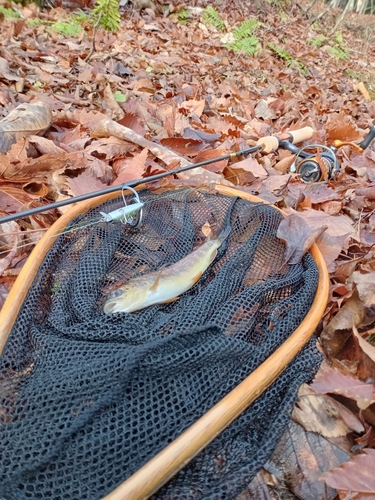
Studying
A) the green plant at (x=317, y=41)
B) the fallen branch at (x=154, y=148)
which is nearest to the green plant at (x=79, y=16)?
the fallen branch at (x=154, y=148)

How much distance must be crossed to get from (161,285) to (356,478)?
2.87 ft

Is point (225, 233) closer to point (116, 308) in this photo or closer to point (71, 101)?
point (116, 308)

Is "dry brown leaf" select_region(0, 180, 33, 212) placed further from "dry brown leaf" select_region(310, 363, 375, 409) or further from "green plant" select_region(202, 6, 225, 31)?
"green plant" select_region(202, 6, 225, 31)

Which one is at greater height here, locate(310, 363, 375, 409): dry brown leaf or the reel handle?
the reel handle

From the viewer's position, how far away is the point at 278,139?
10.1 feet

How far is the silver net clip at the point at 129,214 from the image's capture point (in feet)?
5.30

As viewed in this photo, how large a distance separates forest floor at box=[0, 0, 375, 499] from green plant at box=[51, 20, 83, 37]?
2cm

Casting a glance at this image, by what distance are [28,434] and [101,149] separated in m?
1.95

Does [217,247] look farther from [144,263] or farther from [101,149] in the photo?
[101,149]

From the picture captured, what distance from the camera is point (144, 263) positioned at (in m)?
1.67

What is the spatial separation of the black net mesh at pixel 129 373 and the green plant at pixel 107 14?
16.3ft

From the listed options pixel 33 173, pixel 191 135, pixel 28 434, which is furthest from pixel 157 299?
pixel 191 135

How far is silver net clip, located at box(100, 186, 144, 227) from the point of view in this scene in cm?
162

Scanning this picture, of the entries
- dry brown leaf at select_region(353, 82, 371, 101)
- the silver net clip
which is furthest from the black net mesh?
dry brown leaf at select_region(353, 82, 371, 101)
